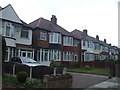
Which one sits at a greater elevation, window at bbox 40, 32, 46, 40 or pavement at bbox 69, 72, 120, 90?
window at bbox 40, 32, 46, 40

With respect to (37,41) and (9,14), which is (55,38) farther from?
(9,14)

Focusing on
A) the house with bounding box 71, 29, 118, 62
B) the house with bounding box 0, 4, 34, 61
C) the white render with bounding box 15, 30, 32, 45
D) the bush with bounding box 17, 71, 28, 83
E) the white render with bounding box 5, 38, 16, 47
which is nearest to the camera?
the bush with bounding box 17, 71, 28, 83

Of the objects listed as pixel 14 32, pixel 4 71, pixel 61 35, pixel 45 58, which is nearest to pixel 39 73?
pixel 4 71

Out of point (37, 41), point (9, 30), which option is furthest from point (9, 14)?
point (37, 41)

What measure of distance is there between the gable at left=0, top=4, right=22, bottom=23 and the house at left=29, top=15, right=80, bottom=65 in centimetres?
470

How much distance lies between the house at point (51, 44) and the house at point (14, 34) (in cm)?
144

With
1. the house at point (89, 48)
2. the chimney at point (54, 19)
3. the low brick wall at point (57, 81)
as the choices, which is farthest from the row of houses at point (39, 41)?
the low brick wall at point (57, 81)

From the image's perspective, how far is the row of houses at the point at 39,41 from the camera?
822 inches

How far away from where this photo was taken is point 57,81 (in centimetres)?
984

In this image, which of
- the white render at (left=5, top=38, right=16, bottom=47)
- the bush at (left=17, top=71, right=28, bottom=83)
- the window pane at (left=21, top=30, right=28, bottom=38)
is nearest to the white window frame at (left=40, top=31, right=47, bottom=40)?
the window pane at (left=21, top=30, right=28, bottom=38)

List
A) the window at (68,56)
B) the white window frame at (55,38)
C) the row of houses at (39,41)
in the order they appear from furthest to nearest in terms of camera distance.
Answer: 1. the window at (68,56)
2. the white window frame at (55,38)
3. the row of houses at (39,41)

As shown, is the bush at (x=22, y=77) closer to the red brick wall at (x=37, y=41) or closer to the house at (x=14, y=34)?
the house at (x=14, y=34)

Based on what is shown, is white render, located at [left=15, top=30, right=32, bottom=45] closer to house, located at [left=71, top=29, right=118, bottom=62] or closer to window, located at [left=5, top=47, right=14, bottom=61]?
window, located at [left=5, top=47, right=14, bottom=61]

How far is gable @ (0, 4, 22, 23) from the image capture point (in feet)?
66.9
